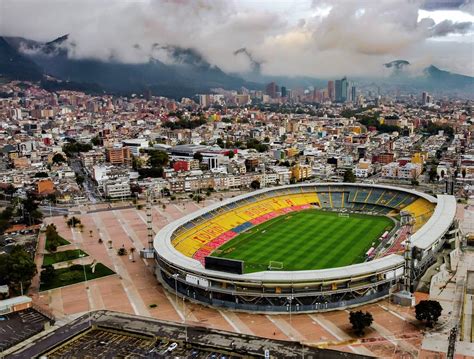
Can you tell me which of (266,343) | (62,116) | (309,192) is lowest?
(266,343)

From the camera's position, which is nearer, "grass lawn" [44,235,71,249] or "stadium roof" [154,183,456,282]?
"stadium roof" [154,183,456,282]

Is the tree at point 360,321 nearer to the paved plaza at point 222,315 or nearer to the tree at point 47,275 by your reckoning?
the paved plaza at point 222,315

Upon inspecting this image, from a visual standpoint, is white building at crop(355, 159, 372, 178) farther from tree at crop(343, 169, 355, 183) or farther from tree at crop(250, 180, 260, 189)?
tree at crop(250, 180, 260, 189)

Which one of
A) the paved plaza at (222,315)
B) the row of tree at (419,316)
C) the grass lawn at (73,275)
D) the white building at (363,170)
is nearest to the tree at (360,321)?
the row of tree at (419,316)

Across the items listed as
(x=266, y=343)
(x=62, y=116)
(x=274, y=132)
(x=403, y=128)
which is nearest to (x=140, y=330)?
(x=266, y=343)

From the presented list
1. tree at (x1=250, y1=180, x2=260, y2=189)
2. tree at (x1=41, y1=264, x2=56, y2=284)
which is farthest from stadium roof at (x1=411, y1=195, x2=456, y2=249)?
tree at (x1=250, y1=180, x2=260, y2=189)

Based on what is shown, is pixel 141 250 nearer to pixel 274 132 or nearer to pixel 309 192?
pixel 309 192

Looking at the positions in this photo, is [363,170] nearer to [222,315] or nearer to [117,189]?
[117,189]
